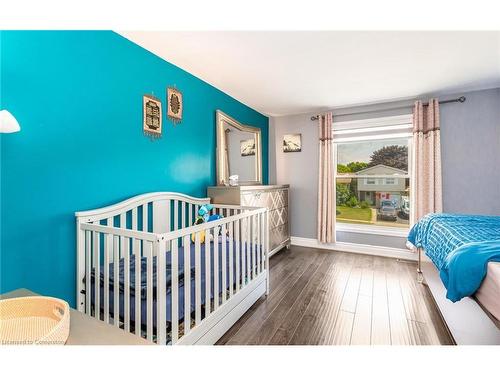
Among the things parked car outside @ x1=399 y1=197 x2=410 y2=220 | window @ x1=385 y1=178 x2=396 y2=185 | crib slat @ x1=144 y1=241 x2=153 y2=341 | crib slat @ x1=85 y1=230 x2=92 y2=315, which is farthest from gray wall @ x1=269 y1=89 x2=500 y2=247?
crib slat @ x1=85 y1=230 x2=92 y2=315

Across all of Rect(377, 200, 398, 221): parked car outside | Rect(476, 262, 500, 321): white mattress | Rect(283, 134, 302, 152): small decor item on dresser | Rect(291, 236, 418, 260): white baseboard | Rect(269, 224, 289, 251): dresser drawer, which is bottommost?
Rect(291, 236, 418, 260): white baseboard

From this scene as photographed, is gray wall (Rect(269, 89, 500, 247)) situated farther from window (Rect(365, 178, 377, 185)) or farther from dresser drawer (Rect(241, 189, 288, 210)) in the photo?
dresser drawer (Rect(241, 189, 288, 210))

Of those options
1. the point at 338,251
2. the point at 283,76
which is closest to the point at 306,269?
the point at 338,251

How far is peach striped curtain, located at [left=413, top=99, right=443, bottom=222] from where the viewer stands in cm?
290

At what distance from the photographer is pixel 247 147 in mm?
3422

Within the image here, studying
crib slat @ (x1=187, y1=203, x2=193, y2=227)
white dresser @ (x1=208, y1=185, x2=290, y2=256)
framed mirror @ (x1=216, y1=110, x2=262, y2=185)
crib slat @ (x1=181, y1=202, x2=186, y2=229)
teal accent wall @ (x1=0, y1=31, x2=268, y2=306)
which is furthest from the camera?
framed mirror @ (x1=216, y1=110, x2=262, y2=185)

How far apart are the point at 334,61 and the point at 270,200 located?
71.9 inches

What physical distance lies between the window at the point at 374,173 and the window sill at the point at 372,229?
0.05 ft

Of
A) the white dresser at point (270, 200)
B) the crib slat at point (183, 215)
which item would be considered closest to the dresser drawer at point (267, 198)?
the white dresser at point (270, 200)

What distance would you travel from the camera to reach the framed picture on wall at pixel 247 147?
130 inches

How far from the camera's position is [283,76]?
2.48m

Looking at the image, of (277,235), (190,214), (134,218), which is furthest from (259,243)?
(277,235)

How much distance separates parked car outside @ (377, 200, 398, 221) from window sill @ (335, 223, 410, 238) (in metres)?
0.15
